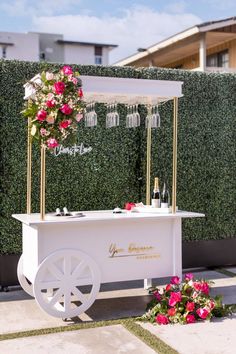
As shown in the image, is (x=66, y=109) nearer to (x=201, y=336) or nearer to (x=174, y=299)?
(x=174, y=299)

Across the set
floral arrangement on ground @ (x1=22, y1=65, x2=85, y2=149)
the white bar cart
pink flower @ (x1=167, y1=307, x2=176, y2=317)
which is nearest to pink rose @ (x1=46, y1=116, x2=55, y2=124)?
floral arrangement on ground @ (x1=22, y1=65, x2=85, y2=149)

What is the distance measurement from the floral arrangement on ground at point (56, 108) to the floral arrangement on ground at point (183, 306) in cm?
196

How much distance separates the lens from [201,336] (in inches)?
181

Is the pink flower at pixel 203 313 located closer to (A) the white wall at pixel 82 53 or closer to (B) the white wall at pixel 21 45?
(B) the white wall at pixel 21 45

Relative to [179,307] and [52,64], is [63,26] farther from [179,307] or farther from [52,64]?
[179,307]

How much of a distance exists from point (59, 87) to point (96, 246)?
172cm

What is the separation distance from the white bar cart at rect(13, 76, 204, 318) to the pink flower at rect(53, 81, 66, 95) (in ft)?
0.99

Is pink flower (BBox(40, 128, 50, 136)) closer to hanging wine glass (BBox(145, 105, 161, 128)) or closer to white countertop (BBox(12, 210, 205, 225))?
white countertop (BBox(12, 210, 205, 225))

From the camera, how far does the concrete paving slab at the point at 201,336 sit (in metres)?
4.29

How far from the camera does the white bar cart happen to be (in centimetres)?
504

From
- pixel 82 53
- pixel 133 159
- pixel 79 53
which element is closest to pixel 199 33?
pixel 133 159

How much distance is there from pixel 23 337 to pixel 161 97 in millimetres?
3039

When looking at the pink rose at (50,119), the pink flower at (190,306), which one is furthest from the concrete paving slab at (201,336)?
the pink rose at (50,119)

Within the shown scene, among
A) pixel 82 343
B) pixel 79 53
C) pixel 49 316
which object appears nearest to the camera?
pixel 82 343
